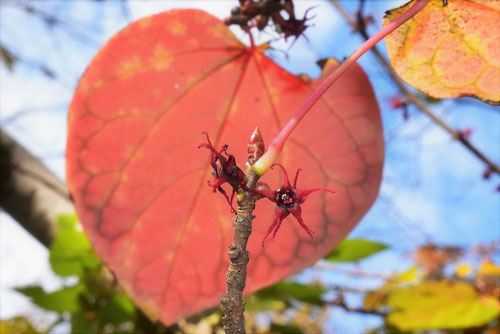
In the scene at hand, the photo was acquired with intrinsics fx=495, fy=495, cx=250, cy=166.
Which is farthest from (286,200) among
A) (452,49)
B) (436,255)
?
(436,255)

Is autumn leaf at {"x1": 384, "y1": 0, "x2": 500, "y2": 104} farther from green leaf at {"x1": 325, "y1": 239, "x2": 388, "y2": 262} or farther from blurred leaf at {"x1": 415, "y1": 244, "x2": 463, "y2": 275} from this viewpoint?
blurred leaf at {"x1": 415, "y1": 244, "x2": 463, "y2": 275}

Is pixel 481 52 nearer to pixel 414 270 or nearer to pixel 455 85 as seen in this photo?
pixel 455 85

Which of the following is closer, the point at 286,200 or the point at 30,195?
the point at 286,200

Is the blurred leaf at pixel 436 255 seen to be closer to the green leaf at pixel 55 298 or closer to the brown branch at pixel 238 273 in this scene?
the green leaf at pixel 55 298

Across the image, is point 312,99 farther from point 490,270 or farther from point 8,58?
point 8,58

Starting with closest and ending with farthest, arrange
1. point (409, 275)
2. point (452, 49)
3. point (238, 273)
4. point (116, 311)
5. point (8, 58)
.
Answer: point (238, 273) < point (452, 49) < point (116, 311) < point (409, 275) < point (8, 58)

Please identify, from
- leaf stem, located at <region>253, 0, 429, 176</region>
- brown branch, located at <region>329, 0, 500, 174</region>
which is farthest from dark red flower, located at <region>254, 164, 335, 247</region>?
brown branch, located at <region>329, 0, 500, 174</region>

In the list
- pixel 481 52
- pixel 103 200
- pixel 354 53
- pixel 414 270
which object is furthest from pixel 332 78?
pixel 414 270
